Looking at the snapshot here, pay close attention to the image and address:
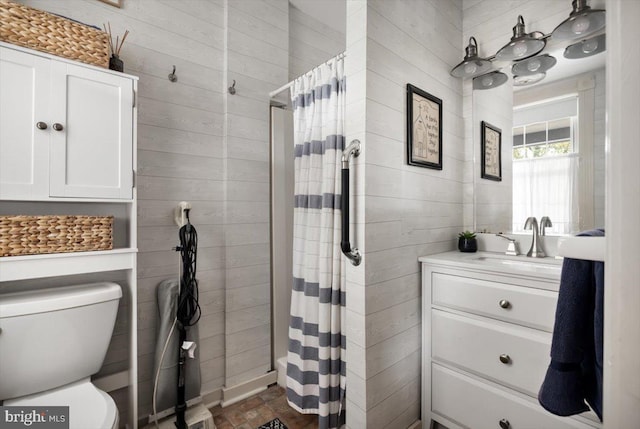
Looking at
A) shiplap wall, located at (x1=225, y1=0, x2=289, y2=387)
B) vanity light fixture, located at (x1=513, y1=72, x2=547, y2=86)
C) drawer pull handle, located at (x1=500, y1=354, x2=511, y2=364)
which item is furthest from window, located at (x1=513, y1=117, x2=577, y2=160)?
shiplap wall, located at (x1=225, y1=0, x2=289, y2=387)

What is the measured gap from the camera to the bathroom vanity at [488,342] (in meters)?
1.23

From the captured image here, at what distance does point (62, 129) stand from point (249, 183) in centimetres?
104

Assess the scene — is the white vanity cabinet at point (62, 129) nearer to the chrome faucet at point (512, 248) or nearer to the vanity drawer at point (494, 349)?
the vanity drawer at point (494, 349)

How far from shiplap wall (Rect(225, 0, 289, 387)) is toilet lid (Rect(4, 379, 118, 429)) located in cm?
81

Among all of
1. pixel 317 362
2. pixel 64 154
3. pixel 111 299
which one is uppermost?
pixel 64 154

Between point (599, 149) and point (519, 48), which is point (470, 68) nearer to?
point (519, 48)

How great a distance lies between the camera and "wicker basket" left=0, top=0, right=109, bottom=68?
1.18 m

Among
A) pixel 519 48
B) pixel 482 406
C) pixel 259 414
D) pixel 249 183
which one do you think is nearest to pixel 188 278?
pixel 249 183

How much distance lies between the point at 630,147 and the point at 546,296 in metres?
1.19

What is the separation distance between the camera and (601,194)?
1485mm

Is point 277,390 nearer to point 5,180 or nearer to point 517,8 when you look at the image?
point 5,180

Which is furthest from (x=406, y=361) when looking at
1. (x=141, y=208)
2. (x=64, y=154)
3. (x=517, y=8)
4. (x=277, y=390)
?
(x=517, y=8)

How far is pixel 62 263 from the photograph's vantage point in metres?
1.26

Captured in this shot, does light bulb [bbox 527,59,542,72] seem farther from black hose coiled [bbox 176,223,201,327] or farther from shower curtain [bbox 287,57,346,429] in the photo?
black hose coiled [bbox 176,223,201,327]
